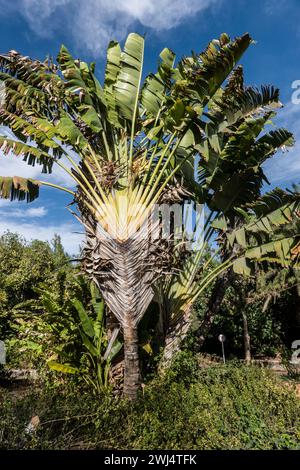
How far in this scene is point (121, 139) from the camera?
677cm

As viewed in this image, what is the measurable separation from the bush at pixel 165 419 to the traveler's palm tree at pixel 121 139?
0.72 meters

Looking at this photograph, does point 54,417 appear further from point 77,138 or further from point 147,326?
point 77,138

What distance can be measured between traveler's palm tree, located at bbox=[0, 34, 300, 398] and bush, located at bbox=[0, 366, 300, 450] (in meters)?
0.72

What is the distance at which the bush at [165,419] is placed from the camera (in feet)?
12.8

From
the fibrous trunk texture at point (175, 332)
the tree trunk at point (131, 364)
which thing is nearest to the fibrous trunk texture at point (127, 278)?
the tree trunk at point (131, 364)

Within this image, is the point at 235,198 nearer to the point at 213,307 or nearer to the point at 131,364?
the point at 213,307

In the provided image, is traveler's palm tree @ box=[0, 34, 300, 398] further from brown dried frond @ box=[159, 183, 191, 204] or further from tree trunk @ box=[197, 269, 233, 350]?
tree trunk @ box=[197, 269, 233, 350]

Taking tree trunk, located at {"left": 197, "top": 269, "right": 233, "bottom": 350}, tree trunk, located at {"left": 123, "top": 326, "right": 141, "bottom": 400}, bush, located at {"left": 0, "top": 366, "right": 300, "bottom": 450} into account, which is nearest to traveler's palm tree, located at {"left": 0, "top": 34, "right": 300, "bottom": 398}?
tree trunk, located at {"left": 123, "top": 326, "right": 141, "bottom": 400}

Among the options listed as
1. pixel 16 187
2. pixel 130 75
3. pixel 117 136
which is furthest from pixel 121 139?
pixel 16 187

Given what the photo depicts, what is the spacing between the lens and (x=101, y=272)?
5.29 m

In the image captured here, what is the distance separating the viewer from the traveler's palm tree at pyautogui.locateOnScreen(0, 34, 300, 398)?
17.4ft

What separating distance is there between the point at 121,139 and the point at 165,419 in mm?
5210

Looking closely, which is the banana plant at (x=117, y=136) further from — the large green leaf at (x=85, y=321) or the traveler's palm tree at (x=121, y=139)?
the large green leaf at (x=85, y=321)

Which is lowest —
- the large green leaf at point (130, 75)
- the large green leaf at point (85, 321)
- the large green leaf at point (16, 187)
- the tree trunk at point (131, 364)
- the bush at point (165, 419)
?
the bush at point (165, 419)
